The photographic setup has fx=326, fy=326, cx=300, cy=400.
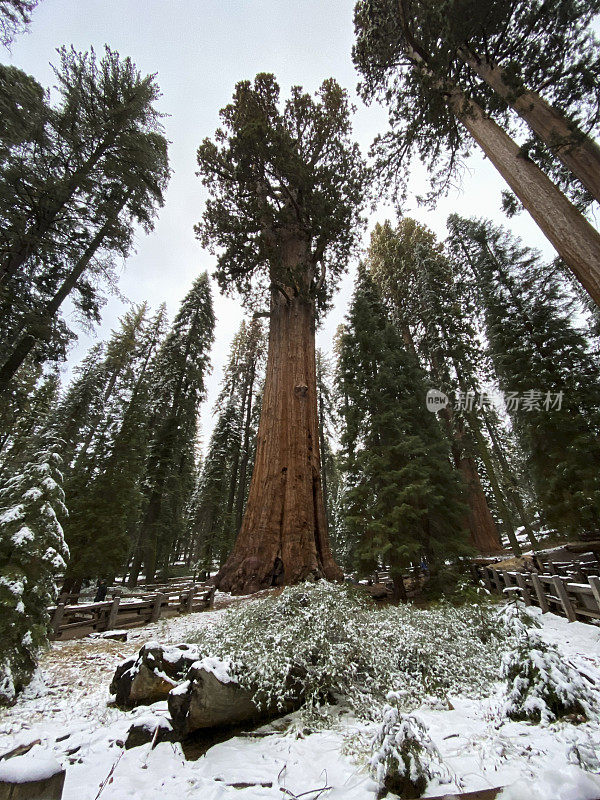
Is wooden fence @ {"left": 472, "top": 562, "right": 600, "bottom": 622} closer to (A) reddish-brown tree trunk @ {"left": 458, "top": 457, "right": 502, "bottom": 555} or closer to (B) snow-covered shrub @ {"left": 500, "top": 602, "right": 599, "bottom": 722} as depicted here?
(B) snow-covered shrub @ {"left": 500, "top": 602, "right": 599, "bottom": 722}

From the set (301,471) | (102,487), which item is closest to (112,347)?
(102,487)

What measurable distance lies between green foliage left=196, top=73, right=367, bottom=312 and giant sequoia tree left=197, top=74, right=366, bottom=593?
0.04m

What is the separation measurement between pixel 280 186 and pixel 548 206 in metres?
10.1

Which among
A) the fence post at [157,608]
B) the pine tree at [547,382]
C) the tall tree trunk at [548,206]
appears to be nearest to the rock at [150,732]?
the fence post at [157,608]

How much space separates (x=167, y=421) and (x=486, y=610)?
746 inches

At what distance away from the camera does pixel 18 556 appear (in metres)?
4.14

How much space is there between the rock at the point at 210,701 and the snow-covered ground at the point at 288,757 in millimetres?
176

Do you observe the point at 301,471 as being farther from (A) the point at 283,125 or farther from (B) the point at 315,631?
(A) the point at 283,125

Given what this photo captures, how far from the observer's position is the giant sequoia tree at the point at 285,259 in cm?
844

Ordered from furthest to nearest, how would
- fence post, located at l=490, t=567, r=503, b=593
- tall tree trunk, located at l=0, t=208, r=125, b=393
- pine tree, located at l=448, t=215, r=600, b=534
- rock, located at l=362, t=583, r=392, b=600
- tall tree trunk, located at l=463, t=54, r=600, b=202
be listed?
pine tree, located at l=448, t=215, r=600, b=534
rock, located at l=362, t=583, r=392, b=600
fence post, located at l=490, t=567, r=503, b=593
tall tree trunk, located at l=0, t=208, r=125, b=393
tall tree trunk, located at l=463, t=54, r=600, b=202

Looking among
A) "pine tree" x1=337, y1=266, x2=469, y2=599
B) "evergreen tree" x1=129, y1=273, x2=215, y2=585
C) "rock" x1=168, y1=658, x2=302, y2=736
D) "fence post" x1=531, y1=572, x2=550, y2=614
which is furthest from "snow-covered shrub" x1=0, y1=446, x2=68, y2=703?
"evergreen tree" x1=129, y1=273, x2=215, y2=585

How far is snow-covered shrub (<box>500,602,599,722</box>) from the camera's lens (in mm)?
Answer: 2529

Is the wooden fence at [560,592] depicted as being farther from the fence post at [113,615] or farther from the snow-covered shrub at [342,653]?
the fence post at [113,615]

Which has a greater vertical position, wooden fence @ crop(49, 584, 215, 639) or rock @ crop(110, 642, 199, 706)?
wooden fence @ crop(49, 584, 215, 639)
